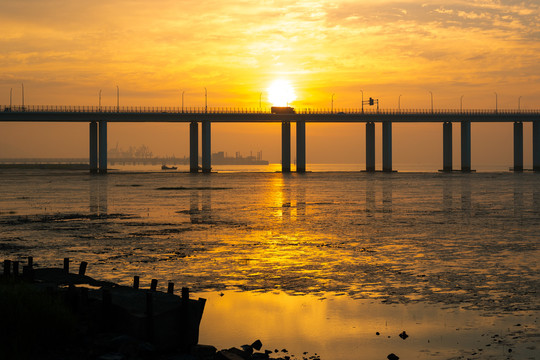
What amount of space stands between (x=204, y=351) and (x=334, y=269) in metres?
10.7

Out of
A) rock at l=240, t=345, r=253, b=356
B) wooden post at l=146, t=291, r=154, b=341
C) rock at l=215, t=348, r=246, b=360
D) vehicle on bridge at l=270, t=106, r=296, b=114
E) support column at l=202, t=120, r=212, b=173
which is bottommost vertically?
rock at l=240, t=345, r=253, b=356

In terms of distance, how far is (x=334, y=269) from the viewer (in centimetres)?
2481

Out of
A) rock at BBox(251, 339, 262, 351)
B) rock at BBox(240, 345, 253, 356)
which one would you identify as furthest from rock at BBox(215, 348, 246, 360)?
rock at BBox(251, 339, 262, 351)

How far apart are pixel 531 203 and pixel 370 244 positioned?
112 ft

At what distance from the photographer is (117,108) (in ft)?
582

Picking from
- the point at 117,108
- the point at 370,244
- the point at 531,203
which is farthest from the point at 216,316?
the point at 117,108

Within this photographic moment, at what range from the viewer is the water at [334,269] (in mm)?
16156

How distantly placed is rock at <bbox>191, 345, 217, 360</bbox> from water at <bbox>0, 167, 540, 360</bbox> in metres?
1.03

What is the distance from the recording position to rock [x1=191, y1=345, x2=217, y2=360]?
14703 mm

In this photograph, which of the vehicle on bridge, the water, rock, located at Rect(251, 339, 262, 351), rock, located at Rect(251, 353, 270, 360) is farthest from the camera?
the vehicle on bridge

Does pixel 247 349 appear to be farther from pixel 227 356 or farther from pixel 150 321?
pixel 150 321

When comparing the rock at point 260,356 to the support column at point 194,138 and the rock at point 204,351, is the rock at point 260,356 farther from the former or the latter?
the support column at point 194,138

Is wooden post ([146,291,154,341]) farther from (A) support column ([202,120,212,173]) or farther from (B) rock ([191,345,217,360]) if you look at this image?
(A) support column ([202,120,212,173])

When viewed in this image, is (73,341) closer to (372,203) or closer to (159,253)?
(159,253)
